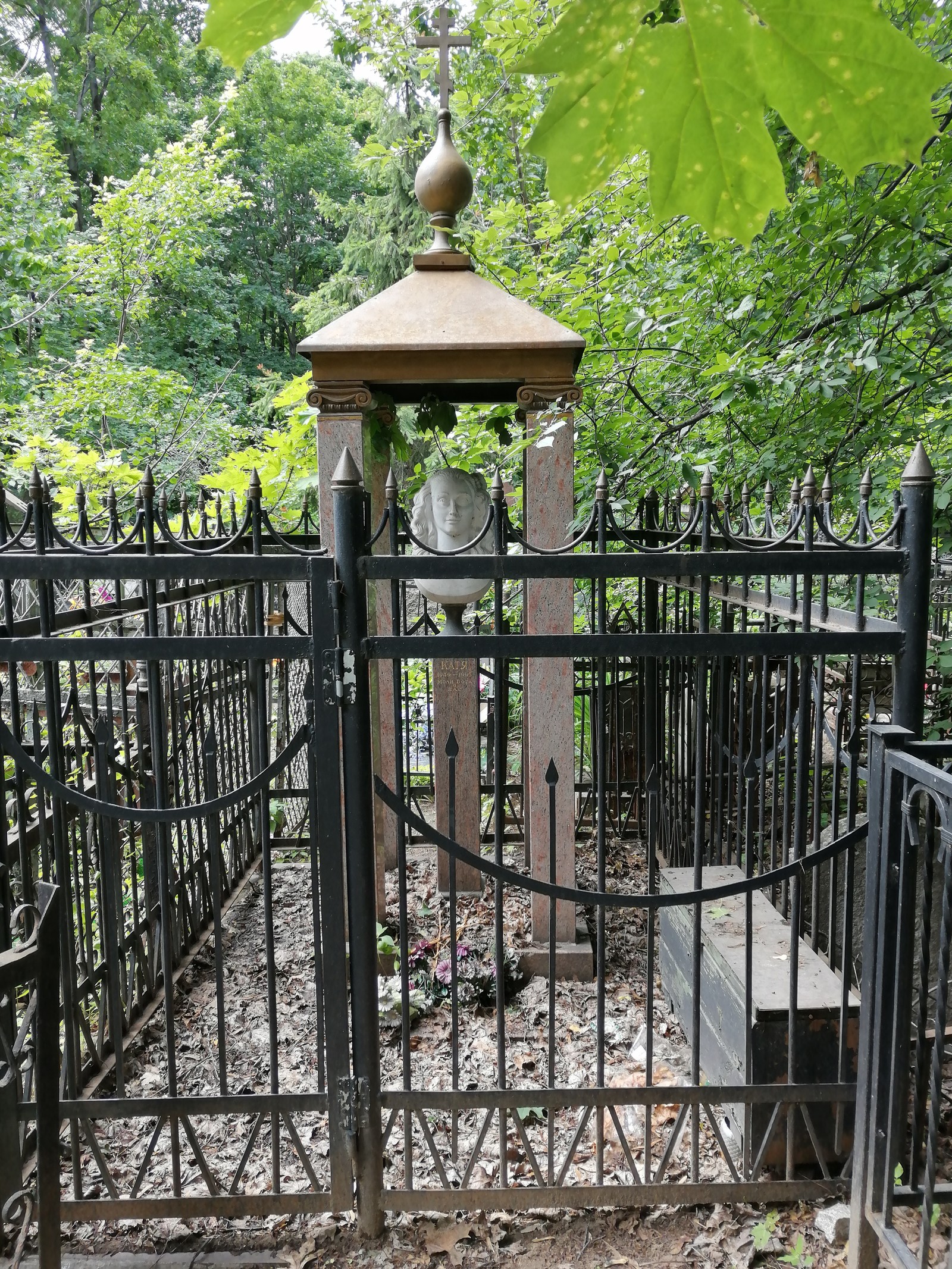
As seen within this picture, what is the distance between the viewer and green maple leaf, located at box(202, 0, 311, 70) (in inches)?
28.2

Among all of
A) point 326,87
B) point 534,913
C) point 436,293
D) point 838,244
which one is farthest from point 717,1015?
point 326,87

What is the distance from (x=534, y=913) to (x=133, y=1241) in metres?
2.07

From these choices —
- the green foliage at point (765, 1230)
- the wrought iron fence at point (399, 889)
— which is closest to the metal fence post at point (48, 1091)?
the wrought iron fence at point (399, 889)

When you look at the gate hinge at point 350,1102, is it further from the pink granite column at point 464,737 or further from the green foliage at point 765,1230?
the pink granite column at point 464,737

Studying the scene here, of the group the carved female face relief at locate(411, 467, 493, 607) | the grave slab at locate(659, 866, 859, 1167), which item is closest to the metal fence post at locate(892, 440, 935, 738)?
the grave slab at locate(659, 866, 859, 1167)

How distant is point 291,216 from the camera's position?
23.4 metres

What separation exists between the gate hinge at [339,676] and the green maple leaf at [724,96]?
1.58 metres

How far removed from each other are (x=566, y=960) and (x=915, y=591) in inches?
94.7

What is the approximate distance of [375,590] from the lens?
4734 mm

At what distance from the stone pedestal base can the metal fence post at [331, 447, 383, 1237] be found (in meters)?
1.59

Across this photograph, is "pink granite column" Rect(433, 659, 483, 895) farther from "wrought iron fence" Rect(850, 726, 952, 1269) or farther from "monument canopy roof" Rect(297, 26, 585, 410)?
A: "wrought iron fence" Rect(850, 726, 952, 1269)

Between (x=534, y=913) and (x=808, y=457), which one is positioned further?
(x=808, y=457)

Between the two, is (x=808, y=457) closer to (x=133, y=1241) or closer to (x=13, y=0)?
(x=133, y=1241)

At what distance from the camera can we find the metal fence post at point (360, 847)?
2.24m
